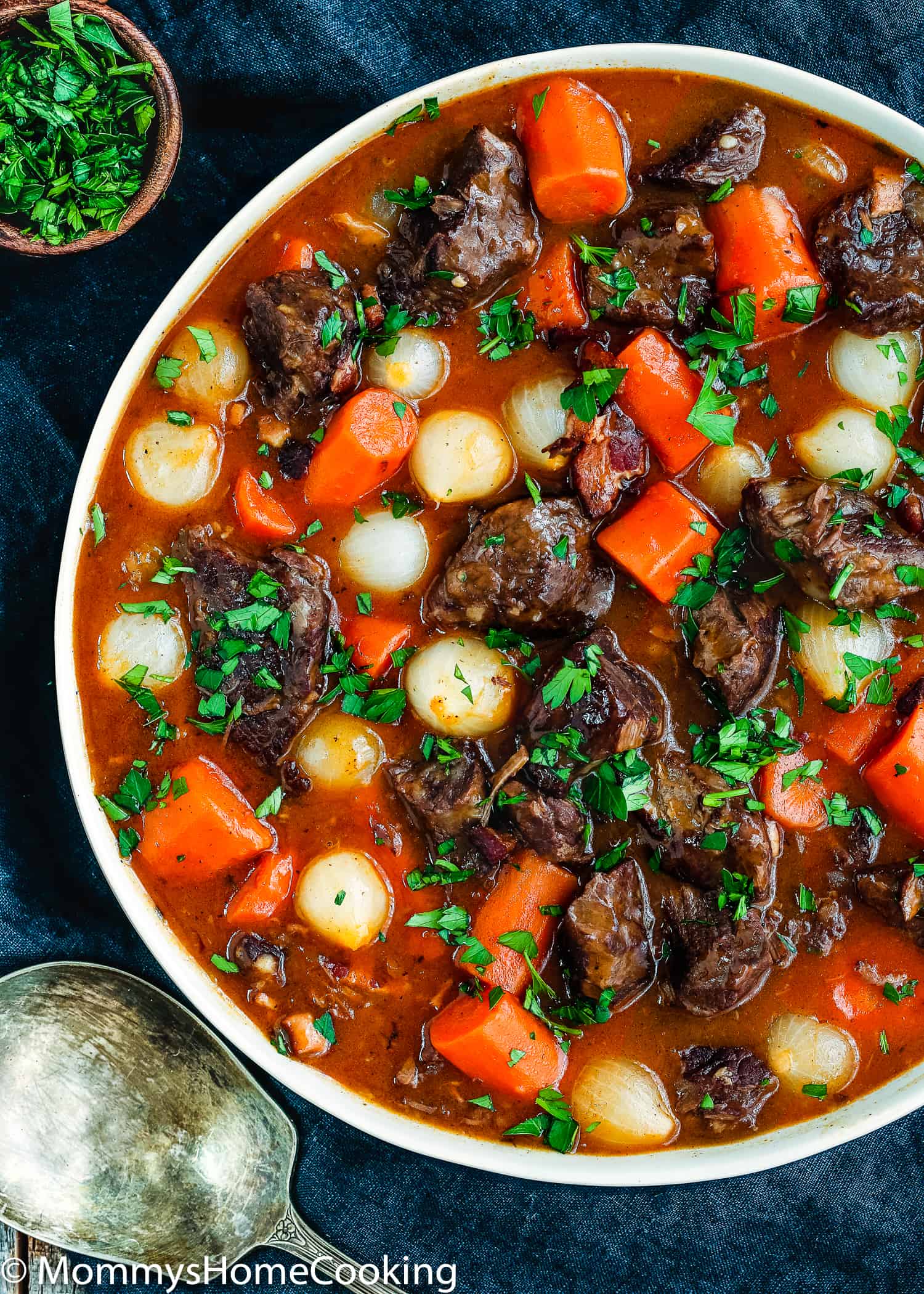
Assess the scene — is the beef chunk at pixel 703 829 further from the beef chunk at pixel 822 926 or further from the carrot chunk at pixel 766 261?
the carrot chunk at pixel 766 261

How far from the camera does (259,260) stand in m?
3.20

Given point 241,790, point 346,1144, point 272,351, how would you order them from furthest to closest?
point 346,1144 < point 241,790 < point 272,351

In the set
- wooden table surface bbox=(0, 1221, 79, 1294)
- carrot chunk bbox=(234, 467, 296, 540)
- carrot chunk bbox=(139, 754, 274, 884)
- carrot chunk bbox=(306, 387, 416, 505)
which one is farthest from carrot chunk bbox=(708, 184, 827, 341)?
wooden table surface bbox=(0, 1221, 79, 1294)

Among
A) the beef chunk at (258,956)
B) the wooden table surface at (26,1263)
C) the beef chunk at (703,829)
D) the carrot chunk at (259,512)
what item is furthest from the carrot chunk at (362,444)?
the wooden table surface at (26,1263)

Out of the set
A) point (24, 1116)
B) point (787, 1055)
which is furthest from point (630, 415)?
point (24, 1116)

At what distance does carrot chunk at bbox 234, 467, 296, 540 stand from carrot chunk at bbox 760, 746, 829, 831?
5.56ft

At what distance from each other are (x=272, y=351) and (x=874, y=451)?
1.87 m

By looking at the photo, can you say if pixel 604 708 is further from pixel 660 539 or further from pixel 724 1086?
pixel 724 1086

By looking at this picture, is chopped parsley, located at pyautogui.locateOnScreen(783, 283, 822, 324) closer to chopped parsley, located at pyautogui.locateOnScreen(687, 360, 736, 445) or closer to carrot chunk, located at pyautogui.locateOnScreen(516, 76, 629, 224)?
chopped parsley, located at pyautogui.locateOnScreen(687, 360, 736, 445)

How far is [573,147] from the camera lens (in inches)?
120

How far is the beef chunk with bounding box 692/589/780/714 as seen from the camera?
120 inches

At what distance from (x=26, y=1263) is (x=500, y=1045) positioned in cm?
188

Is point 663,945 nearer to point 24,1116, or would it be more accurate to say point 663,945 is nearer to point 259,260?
point 24,1116

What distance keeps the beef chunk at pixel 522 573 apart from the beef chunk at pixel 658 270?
62cm
